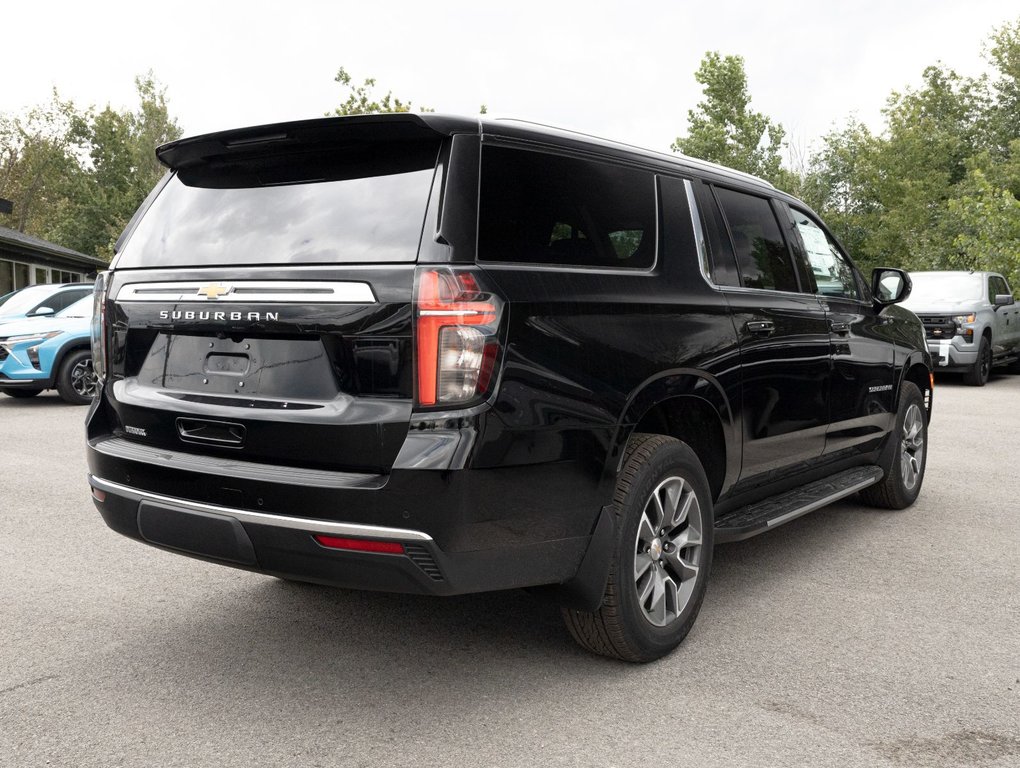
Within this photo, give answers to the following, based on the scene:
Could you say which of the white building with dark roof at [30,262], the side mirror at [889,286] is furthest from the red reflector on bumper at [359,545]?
the white building with dark roof at [30,262]

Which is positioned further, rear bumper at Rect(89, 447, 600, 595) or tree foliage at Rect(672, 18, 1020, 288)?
tree foliage at Rect(672, 18, 1020, 288)

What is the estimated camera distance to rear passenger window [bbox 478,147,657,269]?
3.09 meters

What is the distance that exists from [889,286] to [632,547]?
3.32 metres

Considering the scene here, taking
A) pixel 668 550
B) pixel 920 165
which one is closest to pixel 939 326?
pixel 668 550

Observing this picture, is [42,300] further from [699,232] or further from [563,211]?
[563,211]

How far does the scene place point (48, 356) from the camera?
1244 cm

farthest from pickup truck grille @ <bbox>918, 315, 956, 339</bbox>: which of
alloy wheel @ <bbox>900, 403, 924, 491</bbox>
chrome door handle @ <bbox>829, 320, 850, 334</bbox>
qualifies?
chrome door handle @ <bbox>829, 320, 850, 334</bbox>

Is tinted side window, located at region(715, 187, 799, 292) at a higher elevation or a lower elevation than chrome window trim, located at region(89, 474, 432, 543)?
higher

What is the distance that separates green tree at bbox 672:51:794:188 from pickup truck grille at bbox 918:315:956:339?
27.2m

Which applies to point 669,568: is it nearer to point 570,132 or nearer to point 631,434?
point 631,434

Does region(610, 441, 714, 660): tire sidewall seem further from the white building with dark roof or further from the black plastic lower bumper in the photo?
the white building with dark roof

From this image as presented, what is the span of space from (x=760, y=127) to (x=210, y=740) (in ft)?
140

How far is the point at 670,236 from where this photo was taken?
3904mm

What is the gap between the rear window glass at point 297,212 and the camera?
3.03 meters
